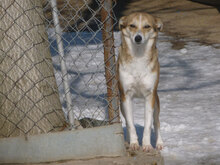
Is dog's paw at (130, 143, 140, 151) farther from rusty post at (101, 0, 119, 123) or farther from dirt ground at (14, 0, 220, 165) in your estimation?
dirt ground at (14, 0, 220, 165)

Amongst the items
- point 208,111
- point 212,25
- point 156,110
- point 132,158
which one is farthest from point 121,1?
point 132,158

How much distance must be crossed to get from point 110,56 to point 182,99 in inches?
110

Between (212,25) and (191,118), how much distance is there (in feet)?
18.9

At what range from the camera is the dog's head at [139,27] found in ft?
14.0

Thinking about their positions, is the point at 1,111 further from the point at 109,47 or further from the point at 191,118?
the point at 191,118

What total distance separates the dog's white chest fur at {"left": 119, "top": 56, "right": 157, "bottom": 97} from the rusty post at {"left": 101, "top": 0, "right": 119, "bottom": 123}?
317mm

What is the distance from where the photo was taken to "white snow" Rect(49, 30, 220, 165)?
456 cm

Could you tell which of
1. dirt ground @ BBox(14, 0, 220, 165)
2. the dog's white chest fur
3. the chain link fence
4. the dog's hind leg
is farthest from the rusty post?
dirt ground @ BBox(14, 0, 220, 165)

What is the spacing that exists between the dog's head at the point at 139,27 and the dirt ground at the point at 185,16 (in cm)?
559

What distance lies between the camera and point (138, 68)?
4312 millimetres

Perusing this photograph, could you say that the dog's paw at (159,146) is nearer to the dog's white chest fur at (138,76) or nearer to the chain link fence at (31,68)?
the dog's white chest fur at (138,76)

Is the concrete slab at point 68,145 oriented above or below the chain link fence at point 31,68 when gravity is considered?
below

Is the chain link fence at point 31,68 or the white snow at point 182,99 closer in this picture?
the chain link fence at point 31,68

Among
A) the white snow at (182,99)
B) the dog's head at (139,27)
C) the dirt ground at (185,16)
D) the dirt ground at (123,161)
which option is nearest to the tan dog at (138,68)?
the dog's head at (139,27)
